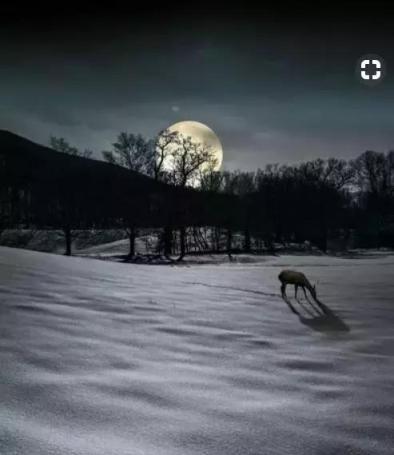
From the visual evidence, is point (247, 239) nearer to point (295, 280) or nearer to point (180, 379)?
point (295, 280)

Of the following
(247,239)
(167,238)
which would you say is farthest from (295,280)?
(247,239)

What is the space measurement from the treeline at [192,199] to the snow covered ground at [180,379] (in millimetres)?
30567

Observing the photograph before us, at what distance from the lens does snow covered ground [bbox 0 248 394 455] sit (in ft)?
7.81

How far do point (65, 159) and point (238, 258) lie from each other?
22.7 m

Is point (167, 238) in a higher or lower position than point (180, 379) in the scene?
higher

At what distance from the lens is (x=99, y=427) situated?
242 cm

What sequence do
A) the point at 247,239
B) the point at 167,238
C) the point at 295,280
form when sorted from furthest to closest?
the point at 247,239
the point at 167,238
the point at 295,280

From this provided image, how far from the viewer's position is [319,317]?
23.7 feet

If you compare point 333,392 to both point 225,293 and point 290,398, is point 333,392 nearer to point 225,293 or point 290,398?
point 290,398

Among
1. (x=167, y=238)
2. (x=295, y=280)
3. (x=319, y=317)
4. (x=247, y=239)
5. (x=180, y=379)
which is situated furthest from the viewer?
(x=247, y=239)

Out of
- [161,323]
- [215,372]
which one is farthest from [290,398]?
[161,323]

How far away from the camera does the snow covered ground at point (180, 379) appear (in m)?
2.38

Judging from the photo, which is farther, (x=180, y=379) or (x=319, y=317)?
(x=319, y=317)

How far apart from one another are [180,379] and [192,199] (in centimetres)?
3788
